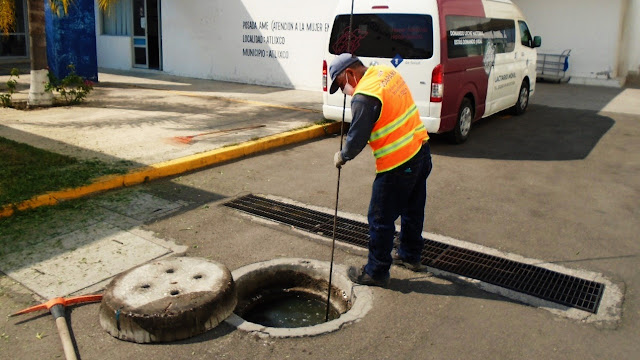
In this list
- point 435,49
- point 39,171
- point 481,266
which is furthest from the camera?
point 435,49

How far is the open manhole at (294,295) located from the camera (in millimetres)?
4195

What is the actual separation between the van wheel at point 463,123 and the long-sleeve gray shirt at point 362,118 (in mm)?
5054

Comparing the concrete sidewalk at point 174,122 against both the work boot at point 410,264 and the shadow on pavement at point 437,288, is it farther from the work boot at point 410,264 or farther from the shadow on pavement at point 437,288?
the shadow on pavement at point 437,288

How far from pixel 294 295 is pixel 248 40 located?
39.4 feet

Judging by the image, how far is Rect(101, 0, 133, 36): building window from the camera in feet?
61.0

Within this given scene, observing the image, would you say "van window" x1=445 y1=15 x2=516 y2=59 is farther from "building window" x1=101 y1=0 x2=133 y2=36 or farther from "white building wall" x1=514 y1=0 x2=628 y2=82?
"building window" x1=101 y1=0 x2=133 y2=36

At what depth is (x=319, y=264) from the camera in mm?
4645

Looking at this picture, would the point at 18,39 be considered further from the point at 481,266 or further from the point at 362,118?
the point at 481,266

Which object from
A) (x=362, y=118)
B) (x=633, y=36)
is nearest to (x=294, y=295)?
(x=362, y=118)

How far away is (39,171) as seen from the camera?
655 cm

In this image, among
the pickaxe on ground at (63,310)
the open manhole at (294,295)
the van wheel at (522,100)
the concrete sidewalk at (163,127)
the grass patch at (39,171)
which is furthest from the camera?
the van wheel at (522,100)

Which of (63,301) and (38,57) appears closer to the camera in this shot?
(63,301)

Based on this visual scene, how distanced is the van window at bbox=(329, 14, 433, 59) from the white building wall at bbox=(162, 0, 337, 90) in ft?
17.2

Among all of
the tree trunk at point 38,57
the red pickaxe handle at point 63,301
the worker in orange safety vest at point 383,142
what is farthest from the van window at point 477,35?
the tree trunk at point 38,57
